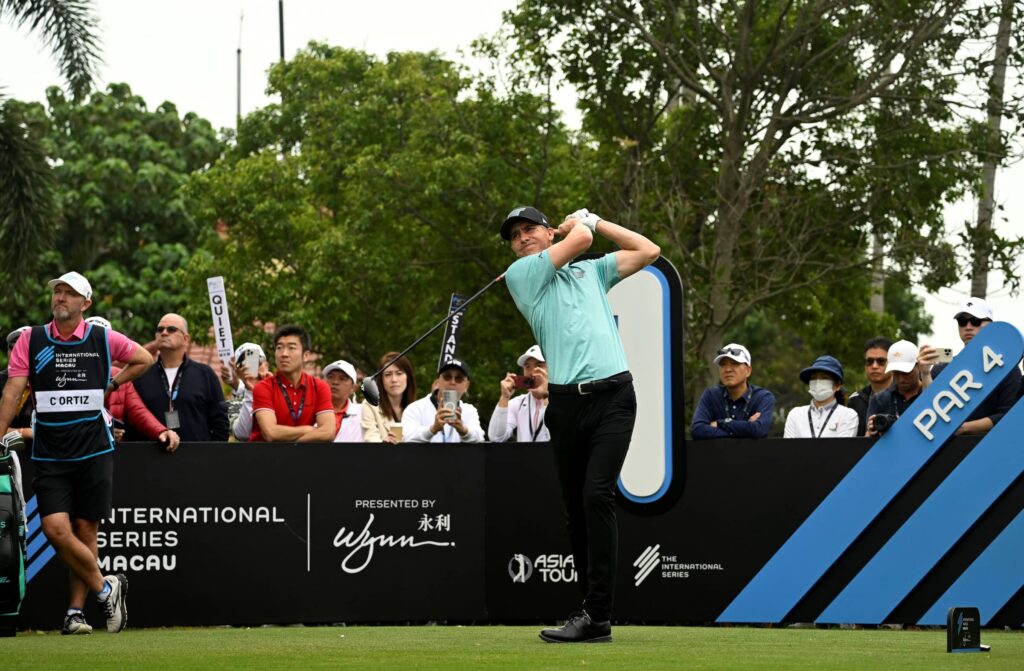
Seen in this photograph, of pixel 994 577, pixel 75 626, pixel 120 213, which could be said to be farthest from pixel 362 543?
pixel 120 213

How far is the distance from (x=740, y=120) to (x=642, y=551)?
1437cm

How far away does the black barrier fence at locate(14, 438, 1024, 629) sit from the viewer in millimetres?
10023

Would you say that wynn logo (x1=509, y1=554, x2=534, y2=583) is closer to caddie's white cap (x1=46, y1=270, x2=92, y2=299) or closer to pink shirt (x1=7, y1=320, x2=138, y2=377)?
pink shirt (x1=7, y1=320, x2=138, y2=377)

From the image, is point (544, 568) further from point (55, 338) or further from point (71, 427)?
point (55, 338)

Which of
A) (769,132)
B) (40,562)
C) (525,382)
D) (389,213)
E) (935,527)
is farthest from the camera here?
(389,213)

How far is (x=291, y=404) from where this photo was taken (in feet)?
35.1

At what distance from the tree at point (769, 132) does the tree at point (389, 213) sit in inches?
92.6

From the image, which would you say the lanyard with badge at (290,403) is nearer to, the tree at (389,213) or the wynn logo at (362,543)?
the wynn logo at (362,543)

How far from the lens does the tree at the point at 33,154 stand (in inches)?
670

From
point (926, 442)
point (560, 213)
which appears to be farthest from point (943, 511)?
point (560, 213)

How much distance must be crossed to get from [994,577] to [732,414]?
198 cm

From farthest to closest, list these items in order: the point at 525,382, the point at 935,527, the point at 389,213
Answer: the point at 389,213
the point at 525,382
the point at 935,527

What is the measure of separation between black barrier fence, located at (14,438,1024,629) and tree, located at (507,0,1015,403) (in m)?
12.5

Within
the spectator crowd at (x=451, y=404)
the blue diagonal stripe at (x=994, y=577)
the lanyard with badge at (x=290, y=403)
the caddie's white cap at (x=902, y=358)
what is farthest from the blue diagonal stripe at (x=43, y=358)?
the blue diagonal stripe at (x=994, y=577)
